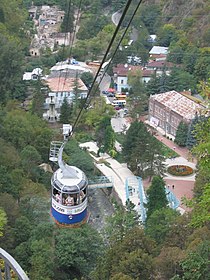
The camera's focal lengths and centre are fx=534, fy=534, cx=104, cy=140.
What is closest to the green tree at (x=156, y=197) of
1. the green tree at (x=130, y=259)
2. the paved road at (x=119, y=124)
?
the green tree at (x=130, y=259)

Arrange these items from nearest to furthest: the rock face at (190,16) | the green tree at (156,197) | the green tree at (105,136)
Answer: the green tree at (156,197), the green tree at (105,136), the rock face at (190,16)

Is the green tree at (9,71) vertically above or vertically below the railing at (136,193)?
above

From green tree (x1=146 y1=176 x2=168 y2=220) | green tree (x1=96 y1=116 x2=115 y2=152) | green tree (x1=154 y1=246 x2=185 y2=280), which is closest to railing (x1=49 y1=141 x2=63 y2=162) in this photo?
green tree (x1=96 y1=116 x2=115 y2=152)

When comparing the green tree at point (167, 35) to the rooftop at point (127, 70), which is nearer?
the rooftop at point (127, 70)

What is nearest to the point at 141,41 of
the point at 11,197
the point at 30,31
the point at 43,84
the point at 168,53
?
the point at 168,53

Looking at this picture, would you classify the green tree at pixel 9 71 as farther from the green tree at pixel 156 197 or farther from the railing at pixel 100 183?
the green tree at pixel 156 197

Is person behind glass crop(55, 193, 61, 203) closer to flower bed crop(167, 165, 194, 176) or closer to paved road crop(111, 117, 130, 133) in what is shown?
flower bed crop(167, 165, 194, 176)

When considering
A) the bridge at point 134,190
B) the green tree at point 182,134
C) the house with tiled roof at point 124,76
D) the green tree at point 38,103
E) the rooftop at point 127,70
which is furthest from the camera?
the rooftop at point 127,70
